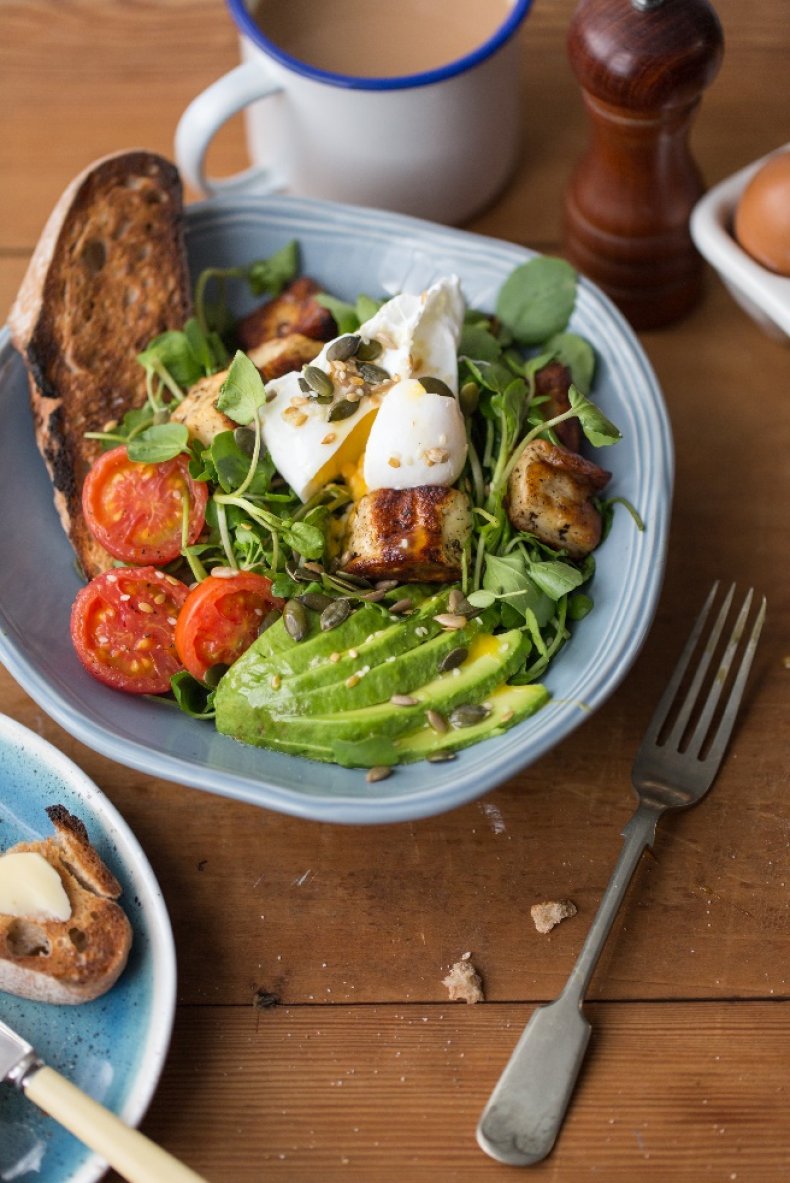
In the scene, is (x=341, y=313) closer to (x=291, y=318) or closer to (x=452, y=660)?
(x=291, y=318)

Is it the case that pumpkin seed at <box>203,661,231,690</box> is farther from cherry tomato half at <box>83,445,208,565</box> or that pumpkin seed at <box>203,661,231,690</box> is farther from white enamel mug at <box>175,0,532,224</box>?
white enamel mug at <box>175,0,532,224</box>

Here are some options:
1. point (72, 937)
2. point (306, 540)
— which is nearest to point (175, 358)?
point (306, 540)

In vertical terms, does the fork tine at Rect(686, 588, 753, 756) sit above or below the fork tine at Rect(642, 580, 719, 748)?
below

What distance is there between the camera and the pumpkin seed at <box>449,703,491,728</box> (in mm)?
1815

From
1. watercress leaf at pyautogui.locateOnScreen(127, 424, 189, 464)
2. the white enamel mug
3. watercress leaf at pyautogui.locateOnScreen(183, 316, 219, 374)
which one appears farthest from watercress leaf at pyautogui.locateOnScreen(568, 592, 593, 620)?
the white enamel mug

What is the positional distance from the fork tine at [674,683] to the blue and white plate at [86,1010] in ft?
2.72

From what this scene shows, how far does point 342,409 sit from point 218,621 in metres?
0.39

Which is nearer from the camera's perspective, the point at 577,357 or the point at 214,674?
the point at 214,674

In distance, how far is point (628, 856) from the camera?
188 cm

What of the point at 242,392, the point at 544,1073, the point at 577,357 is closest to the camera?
the point at 544,1073

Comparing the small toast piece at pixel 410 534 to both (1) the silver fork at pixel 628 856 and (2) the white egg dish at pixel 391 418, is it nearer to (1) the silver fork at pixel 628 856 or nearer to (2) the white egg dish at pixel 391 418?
(2) the white egg dish at pixel 391 418

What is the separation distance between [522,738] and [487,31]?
4.79ft

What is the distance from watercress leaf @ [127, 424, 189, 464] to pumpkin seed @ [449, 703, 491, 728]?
618mm

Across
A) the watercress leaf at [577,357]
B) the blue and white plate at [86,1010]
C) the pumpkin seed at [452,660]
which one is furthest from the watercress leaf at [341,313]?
the blue and white plate at [86,1010]
